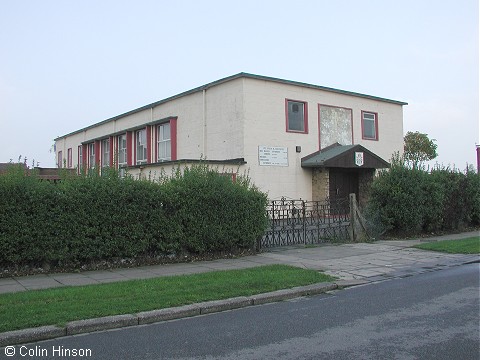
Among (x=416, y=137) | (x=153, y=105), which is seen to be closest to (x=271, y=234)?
(x=153, y=105)

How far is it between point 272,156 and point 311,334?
16762mm

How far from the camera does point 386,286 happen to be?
9344 mm

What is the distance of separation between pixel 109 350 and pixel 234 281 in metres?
3.84

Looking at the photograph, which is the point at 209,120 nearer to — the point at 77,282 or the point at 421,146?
the point at 77,282

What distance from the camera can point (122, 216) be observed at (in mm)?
11141

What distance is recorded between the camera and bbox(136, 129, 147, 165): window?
2903 centimetres

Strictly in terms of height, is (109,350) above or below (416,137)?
below

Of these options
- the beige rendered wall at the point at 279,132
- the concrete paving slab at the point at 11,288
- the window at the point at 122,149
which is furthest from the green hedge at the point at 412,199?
the window at the point at 122,149

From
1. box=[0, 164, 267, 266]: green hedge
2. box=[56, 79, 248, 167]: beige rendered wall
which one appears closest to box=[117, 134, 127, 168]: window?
box=[56, 79, 248, 167]: beige rendered wall

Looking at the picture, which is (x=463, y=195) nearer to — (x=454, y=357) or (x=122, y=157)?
(x=454, y=357)

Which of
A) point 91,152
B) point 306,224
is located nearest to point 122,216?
point 306,224

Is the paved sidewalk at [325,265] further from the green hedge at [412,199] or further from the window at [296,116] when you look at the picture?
the window at [296,116]

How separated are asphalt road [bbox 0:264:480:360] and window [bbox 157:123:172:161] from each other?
19.7 meters

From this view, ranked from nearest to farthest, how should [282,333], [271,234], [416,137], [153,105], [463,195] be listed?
[282,333]
[271,234]
[463,195]
[153,105]
[416,137]
